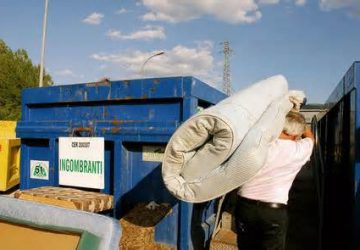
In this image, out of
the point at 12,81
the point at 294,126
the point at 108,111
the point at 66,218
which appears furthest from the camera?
the point at 12,81

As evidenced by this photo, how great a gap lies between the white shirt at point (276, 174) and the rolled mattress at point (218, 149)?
17 cm

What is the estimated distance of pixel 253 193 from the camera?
9.24ft

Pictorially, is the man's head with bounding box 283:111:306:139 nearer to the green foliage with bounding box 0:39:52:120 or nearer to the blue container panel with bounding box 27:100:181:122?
the blue container panel with bounding box 27:100:181:122

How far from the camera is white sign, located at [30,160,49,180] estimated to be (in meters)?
4.19

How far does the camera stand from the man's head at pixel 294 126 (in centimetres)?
295

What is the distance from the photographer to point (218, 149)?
246cm

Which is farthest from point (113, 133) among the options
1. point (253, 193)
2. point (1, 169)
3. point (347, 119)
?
point (1, 169)

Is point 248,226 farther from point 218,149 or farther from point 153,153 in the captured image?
point 153,153

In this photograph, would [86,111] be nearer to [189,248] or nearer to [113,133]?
[113,133]

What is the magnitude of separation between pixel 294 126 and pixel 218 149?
31.0 inches

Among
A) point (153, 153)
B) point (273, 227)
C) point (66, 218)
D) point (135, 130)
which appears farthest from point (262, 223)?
point (66, 218)

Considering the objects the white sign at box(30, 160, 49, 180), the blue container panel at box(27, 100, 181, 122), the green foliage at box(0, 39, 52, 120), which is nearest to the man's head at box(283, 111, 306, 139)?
the blue container panel at box(27, 100, 181, 122)

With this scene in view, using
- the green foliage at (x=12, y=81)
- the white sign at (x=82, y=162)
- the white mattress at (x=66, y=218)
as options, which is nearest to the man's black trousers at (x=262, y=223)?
the white mattress at (x=66, y=218)

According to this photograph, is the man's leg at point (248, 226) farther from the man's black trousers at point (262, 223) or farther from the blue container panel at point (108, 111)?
the blue container panel at point (108, 111)
